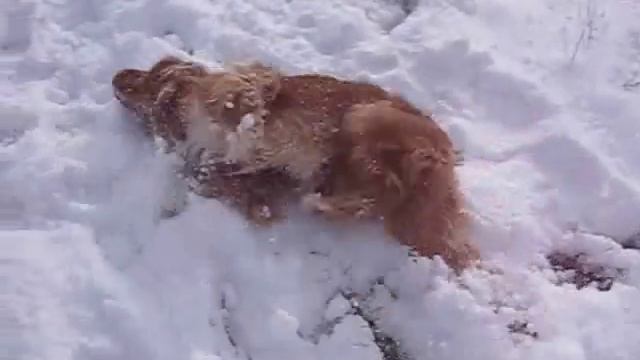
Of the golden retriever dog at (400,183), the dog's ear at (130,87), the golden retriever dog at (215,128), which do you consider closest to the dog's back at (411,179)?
the golden retriever dog at (400,183)

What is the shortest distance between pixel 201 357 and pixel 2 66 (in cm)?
170

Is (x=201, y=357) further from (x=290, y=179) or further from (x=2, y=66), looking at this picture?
(x=2, y=66)

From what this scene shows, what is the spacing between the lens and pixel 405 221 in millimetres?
3004

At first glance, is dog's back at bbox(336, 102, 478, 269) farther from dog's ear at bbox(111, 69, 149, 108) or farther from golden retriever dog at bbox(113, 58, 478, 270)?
dog's ear at bbox(111, 69, 149, 108)

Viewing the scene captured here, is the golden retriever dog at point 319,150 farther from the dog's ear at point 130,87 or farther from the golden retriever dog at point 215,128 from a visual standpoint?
the dog's ear at point 130,87

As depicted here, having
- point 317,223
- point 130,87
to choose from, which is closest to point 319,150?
point 317,223

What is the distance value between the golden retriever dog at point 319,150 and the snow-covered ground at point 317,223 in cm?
9

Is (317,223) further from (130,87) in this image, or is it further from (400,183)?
(130,87)

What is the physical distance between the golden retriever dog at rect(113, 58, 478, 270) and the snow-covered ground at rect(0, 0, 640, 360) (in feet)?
0.31

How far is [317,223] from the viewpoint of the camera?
125 inches

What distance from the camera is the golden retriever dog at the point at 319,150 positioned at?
299cm

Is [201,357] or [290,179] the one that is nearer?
[201,357]

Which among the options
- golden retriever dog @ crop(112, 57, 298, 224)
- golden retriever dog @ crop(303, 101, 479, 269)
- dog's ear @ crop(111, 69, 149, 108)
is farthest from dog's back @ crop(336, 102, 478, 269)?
dog's ear @ crop(111, 69, 149, 108)

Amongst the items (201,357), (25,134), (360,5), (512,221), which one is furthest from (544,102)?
(25,134)
